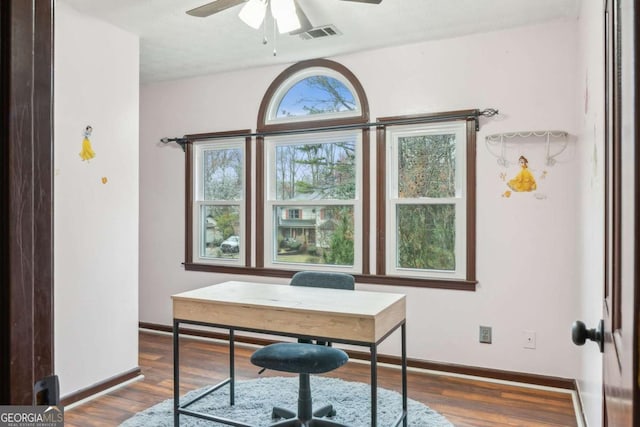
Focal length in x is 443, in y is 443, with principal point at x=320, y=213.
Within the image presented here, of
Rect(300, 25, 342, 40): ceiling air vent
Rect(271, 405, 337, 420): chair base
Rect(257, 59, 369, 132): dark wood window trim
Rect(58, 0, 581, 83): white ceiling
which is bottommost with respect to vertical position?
Rect(271, 405, 337, 420): chair base

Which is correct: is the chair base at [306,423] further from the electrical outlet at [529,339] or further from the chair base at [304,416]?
the electrical outlet at [529,339]

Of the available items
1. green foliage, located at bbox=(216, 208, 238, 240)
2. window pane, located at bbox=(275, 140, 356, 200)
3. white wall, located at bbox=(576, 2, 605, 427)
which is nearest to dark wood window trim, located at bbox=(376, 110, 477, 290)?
window pane, located at bbox=(275, 140, 356, 200)

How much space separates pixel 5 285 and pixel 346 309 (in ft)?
5.59

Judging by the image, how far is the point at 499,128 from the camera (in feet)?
10.8

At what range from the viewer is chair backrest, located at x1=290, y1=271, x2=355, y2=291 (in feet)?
9.41

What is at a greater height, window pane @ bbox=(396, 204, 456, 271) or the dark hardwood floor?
window pane @ bbox=(396, 204, 456, 271)

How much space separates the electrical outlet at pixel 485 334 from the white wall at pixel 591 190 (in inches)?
24.0

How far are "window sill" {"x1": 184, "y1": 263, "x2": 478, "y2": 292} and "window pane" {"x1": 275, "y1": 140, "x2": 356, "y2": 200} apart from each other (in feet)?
2.26

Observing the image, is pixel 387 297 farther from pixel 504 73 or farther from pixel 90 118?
pixel 90 118

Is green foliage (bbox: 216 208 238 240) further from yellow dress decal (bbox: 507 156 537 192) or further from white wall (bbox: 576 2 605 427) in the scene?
white wall (bbox: 576 2 605 427)

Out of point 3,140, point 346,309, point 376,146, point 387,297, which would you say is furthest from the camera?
point 376,146

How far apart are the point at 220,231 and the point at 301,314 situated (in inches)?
93.1

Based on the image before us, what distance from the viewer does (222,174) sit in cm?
438

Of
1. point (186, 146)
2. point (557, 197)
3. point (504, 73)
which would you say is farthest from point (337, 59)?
point (557, 197)
